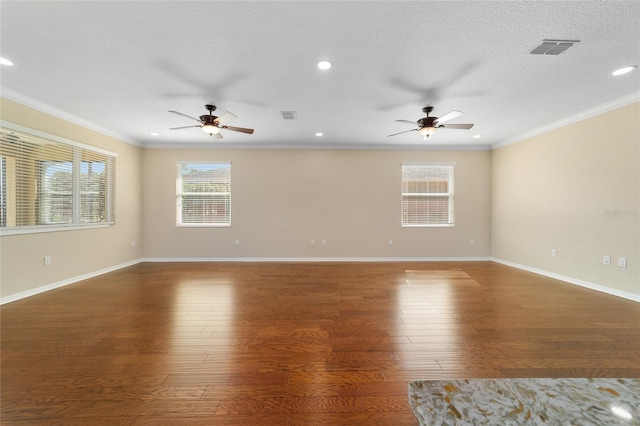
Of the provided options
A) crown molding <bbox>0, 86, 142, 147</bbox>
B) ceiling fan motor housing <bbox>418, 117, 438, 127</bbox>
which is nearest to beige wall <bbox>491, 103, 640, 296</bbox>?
ceiling fan motor housing <bbox>418, 117, 438, 127</bbox>

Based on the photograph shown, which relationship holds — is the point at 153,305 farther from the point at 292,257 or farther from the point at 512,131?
the point at 512,131

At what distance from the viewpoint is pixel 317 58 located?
238cm

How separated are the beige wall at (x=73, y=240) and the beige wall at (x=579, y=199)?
8.04m

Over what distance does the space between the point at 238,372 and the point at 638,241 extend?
5008 mm

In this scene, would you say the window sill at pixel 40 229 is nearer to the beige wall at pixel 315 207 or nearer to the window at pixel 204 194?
the beige wall at pixel 315 207

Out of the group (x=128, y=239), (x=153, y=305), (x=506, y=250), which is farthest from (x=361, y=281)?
(x=128, y=239)

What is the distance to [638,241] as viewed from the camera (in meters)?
3.14

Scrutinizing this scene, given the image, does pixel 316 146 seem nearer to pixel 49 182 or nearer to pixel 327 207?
pixel 327 207

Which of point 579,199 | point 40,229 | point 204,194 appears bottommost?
→ point 40,229

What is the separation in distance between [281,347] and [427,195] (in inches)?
192

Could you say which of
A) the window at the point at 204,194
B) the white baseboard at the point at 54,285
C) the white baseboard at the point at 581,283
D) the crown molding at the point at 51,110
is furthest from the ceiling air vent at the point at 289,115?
the white baseboard at the point at 581,283

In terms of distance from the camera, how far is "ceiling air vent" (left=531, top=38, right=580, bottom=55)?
212 cm

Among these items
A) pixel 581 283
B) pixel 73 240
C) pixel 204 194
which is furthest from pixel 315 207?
pixel 581 283

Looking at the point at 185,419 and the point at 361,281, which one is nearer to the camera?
the point at 185,419
